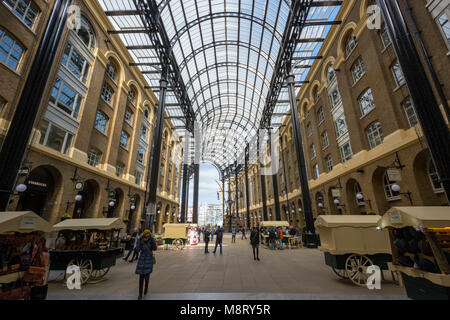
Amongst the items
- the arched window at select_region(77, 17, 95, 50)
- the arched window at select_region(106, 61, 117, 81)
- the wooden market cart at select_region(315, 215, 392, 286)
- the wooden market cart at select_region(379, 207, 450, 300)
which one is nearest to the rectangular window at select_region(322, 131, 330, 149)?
the wooden market cart at select_region(315, 215, 392, 286)

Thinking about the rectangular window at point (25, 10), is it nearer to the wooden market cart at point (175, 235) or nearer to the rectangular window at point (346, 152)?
the wooden market cart at point (175, 235)

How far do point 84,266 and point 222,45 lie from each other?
91.7 feet

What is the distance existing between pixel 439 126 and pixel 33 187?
18045 millimetres

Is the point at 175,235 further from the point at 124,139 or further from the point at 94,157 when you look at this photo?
the point at 124,139

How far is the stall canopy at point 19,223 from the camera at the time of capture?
4129 millimetres

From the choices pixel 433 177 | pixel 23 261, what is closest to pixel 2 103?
pixel 23 261

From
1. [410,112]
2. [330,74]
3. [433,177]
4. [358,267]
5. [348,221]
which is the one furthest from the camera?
[330,74]

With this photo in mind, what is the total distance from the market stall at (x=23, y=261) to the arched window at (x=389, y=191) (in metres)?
16.7

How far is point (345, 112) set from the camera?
53.4ft

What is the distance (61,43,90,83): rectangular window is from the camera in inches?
505

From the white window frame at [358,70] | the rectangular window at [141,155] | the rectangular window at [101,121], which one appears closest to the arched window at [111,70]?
the rectangular window at [101,121]

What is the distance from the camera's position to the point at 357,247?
5969 millimetres
